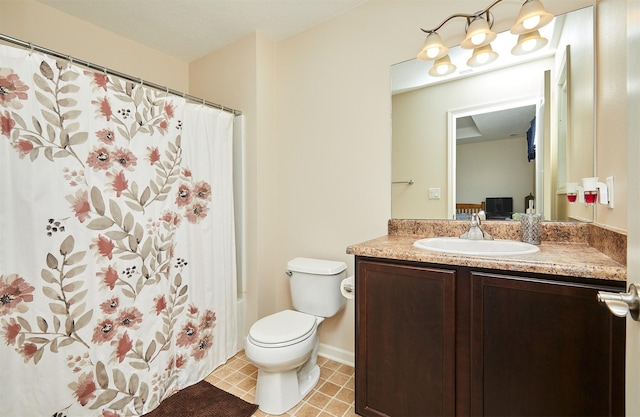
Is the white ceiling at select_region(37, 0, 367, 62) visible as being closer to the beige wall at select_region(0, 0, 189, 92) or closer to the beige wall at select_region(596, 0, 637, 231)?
the beige wall at select_region(0, 0, 189, 92)

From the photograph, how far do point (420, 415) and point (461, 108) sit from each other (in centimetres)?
156

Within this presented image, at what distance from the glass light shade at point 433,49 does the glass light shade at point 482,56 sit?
0.48 feet

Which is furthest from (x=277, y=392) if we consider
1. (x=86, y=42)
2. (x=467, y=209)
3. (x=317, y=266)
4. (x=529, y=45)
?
(x=86, y=42)

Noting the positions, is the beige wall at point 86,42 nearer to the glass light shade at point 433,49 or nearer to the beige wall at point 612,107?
the glass light shade at point 433,49

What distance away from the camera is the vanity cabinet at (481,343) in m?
0.91

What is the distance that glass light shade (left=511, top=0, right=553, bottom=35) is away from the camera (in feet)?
4.12

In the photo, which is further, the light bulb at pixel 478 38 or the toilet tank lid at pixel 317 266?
the toilet tank lid at pixel 317 266

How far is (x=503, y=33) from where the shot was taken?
57.1 inches

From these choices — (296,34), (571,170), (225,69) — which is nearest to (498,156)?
(571,170)

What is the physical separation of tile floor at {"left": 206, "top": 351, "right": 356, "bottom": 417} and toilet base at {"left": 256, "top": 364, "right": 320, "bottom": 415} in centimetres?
3

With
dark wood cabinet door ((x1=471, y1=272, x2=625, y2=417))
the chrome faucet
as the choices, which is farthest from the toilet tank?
dark wood cabinet door ((x1=471, y1=272, x2=625, y2=417))

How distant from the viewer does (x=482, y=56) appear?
150cm

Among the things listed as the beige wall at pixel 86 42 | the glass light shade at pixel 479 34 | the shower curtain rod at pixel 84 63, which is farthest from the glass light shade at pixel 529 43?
the beige wall at pixel 86 42

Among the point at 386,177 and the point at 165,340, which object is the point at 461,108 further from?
the point at 165,340
